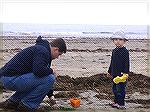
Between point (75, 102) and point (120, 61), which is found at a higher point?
point (120, 61)

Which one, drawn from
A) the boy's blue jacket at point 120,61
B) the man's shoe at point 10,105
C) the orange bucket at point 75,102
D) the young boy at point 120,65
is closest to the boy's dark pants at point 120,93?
the young boy at point 120,65

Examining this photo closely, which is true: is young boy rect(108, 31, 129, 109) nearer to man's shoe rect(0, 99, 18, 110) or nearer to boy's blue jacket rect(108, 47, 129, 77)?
boy's blue jacket rect(108, 47, 129, 77)

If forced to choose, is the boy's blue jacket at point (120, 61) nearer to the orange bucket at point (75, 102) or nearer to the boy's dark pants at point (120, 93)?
the boy's dark pants at point (120, 93)

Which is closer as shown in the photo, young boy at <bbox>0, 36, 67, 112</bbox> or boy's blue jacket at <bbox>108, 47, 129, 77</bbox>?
young boy at <bbox>0, 36, 67, 112</bbox>

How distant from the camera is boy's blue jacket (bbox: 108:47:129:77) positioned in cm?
719

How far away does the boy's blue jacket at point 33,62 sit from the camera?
6254mm

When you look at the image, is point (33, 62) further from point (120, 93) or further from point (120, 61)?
point (120, 93)

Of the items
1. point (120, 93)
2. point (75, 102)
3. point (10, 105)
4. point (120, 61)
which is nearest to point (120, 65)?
point (120, 61)

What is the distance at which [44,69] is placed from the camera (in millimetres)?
6281

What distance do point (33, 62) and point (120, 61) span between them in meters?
1.65

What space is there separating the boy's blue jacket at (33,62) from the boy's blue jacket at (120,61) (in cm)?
134

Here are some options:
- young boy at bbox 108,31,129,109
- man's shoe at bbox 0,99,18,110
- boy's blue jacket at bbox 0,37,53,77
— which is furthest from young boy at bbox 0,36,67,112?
young boy at bbox 108,31,129,109

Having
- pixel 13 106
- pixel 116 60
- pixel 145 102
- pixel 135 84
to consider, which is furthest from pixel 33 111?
pixel 135 84

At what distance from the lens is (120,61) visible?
7211 mm
